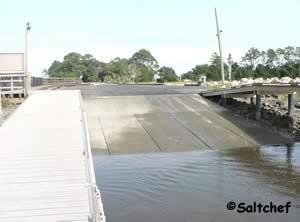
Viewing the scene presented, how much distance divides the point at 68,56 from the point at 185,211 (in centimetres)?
12287

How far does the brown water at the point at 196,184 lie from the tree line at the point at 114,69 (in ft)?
207

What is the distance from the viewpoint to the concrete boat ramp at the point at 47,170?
868cm

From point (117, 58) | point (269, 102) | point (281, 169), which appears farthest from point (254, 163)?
point (117, 58)

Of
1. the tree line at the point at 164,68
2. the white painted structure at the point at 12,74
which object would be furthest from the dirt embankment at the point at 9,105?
the tree line at the point at 164,68

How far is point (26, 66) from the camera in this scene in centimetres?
2736

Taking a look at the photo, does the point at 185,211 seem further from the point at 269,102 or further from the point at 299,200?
the point at 269,102

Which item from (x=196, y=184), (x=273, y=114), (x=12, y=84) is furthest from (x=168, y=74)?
(x=196, y=184)

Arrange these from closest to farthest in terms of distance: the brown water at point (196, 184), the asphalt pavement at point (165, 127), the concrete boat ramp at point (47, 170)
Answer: the concrete boat ramp at point (47, 170) < the brown water at point (196, 184) < the asphalt pavement at point (165, 127)

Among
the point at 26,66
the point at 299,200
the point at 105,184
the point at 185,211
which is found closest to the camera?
the point at 185,211

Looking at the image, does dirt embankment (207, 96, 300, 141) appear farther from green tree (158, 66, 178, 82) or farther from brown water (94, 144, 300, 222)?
green tree (158, 66, 178, 82)

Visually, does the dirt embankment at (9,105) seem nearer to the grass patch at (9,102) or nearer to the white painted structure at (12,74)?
the grass patch at (9,102)

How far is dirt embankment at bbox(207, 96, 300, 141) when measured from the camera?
22594 millimetres

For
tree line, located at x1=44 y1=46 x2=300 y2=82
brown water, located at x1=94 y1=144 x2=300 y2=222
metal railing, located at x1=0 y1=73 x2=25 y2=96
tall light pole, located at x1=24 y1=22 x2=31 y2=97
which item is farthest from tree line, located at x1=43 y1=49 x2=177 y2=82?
brown water, located at x1=94 y1=144 x2=300 y2=222

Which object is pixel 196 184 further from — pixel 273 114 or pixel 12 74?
pixel 12 74
